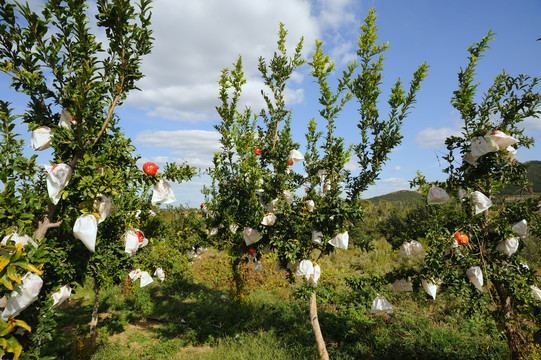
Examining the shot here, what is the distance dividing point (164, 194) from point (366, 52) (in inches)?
142

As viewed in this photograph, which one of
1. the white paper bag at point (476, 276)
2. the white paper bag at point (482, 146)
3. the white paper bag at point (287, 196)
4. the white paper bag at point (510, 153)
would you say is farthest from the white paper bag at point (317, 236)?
the white paper bag at point (510, 153)

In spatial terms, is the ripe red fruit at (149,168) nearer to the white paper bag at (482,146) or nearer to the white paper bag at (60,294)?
the white paper bag at (60,294)

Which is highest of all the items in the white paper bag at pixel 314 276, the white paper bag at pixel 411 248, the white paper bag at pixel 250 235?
the white paper bag at pixel 250 235

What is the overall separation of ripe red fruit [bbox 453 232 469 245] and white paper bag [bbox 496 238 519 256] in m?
0.51

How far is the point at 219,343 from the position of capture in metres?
5.95

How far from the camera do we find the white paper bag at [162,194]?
2926 mm

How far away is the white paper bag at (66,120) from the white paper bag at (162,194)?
3.33 ft

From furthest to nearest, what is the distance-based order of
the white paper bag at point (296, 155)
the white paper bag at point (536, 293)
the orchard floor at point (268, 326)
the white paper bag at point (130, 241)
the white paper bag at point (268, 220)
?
the orchard floor at point (268, 326) < the white paper bag at point (296, 155) < the white paper bag at point (268, 220) < the white paper bag at point (536, 293) < the white paper bag at point (130, 241)

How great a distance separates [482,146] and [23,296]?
5066 mm

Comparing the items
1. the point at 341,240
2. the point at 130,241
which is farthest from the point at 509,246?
the point at 130,241

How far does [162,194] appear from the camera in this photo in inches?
117

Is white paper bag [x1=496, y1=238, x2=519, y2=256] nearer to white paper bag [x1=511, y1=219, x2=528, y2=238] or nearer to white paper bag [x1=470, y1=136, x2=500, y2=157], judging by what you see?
white paper bag [x1=511, y1=219, x2=528, y2=238]

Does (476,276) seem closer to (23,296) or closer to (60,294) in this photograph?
(23,296)

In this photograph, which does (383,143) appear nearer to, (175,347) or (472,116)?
(472,116)
